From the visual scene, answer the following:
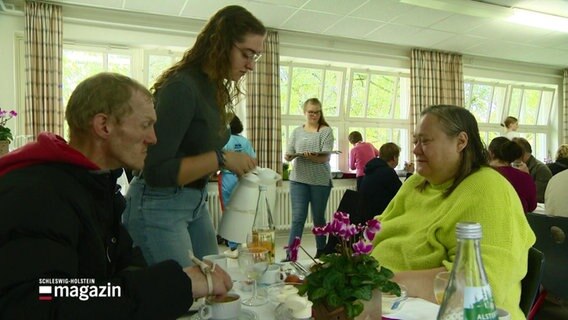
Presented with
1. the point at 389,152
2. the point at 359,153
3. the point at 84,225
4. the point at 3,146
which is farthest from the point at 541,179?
the point at 3,146

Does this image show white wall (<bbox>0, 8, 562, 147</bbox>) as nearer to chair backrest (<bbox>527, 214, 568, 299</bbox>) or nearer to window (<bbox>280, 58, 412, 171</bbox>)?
window (<bbox>280, 58, 412, 171</bbox>)

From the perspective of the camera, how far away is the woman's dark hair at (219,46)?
1.34m

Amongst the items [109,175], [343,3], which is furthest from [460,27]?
[109,175]

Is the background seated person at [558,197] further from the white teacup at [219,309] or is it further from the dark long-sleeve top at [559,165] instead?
the white teacup at [219,309]

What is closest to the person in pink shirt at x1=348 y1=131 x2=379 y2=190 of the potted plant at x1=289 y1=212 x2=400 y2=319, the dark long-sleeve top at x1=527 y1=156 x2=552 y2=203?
the dark long-sleeve top at x1=527 y1=156 x2=552 y2=203

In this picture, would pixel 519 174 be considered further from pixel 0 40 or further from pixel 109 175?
pixel 0 40

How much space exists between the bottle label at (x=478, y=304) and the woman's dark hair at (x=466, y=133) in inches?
31.7

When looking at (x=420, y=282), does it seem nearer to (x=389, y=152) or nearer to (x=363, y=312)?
(x=363, y=312)

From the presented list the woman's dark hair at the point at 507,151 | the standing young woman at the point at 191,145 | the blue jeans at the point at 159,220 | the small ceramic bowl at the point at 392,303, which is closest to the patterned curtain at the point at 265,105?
the woman's dark hair at the point at 507,151

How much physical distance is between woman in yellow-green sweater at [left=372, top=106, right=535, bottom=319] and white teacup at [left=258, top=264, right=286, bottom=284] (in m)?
0.34

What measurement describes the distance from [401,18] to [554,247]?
11.4 feet

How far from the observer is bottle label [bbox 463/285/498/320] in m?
0.60

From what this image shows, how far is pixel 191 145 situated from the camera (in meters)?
1.32

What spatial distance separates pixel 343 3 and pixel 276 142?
1815 mm
